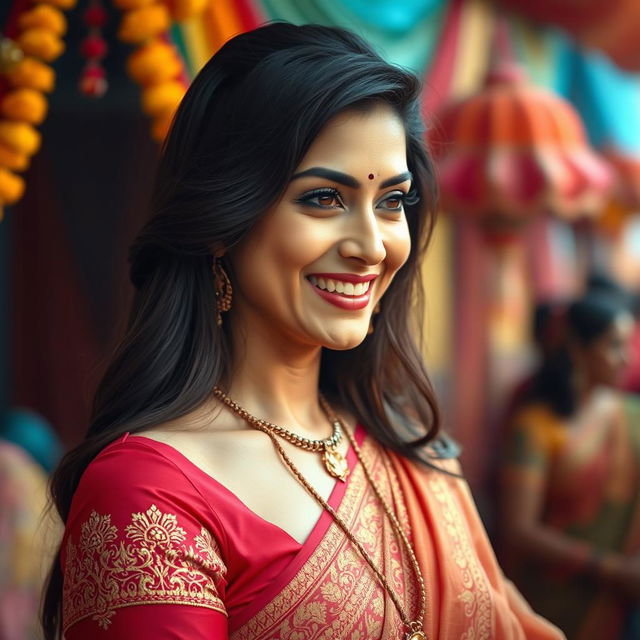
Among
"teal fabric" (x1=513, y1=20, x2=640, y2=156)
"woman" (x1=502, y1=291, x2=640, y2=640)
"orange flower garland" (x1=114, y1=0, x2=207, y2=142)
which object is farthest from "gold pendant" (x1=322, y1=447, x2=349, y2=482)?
"teal fabric" (x1=513, y1=20, x2=640, y2=156)

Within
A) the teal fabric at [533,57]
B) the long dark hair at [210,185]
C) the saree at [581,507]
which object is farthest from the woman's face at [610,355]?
the long dark hair at [210,185]

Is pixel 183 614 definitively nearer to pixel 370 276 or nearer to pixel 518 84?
pixel 370 276

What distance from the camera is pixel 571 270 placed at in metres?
4.74

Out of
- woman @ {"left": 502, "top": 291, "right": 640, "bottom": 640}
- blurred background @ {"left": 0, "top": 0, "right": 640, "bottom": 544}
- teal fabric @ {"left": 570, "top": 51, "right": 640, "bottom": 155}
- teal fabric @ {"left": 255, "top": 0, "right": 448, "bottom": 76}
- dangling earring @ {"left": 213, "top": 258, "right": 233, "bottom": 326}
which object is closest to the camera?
dangling earring @ {"left": 213, "top": 258, "right": 233, "bottom": 326}

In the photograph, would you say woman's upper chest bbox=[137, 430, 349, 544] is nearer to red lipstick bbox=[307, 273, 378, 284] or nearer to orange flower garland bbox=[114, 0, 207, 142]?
red lipstick bbox=[307, 273, 378, 284]

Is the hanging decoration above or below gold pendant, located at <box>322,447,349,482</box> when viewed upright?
above

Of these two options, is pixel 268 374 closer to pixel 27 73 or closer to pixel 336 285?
pixel 336 285

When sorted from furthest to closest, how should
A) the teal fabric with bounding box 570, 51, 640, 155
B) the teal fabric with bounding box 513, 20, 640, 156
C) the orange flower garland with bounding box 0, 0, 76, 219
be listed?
1. the teal fabric with bounding box 570, 51, 640, 155
2. the teal fabric with bounding box 513, 20, 640, 156
3. the orange flower garland with bounding box 0, 0, 76, 219

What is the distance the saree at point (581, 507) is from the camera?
2.91 meters

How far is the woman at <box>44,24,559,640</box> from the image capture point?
126 cm

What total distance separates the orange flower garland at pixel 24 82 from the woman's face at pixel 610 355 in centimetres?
185

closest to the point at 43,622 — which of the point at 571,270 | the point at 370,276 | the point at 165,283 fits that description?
the point at 165,283

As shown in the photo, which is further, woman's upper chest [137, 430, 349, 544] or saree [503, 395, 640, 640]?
saree [503, 395, 640, 640]

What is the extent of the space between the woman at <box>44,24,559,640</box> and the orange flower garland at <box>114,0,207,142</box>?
63cm
